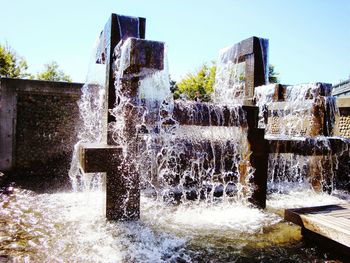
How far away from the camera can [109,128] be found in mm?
4328

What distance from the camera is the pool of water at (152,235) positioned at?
326 cm

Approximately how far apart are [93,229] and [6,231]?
1264mm

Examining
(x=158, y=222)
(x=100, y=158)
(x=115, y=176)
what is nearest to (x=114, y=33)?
(x=100, y=158)

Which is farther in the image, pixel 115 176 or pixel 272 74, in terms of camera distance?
pixel 272 74

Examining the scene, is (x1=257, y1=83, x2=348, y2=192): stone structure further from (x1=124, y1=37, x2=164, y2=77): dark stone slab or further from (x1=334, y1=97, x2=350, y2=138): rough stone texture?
(x1=124, y1=37, x2=164, y2=77): dark stone slab

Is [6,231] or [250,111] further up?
[250,111]

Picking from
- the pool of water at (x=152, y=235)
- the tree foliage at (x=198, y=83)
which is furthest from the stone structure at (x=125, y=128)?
the tree foliage at (x=198, y=83)

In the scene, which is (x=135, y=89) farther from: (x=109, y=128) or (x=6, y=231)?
(x=6, y=231)

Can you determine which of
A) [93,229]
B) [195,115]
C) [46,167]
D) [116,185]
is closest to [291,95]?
[195,115]

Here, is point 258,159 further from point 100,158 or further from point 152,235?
point 100,158

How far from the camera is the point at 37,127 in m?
10.0

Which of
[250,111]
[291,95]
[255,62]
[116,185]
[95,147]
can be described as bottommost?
[116,185]

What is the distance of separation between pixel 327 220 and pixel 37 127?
9.73 meters

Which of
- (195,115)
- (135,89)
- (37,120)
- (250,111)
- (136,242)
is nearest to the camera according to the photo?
(136,242)
